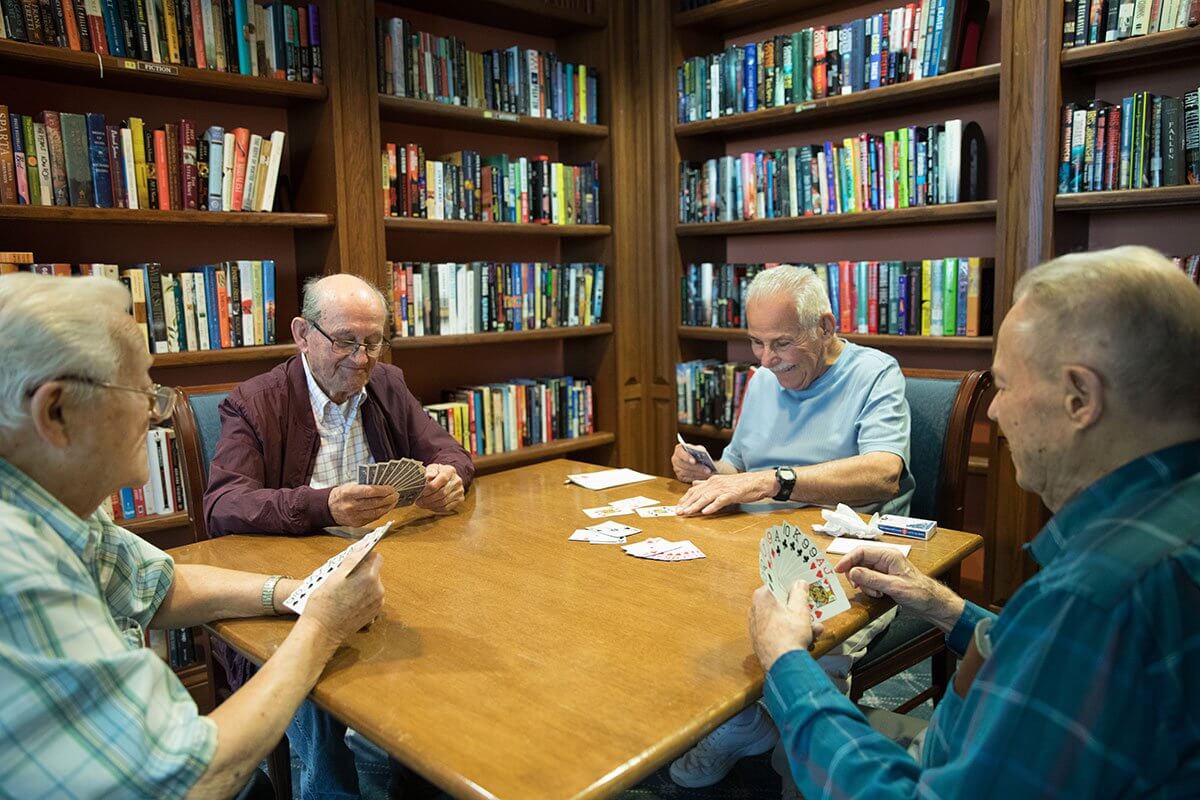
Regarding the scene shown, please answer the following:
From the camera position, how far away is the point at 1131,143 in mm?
2742

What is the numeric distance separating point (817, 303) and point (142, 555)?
5.71 feet

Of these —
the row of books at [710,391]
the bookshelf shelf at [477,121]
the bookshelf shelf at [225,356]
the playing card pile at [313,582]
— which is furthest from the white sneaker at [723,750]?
the bookshelf shelf at [477,121]

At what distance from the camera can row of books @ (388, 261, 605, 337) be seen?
343 cm

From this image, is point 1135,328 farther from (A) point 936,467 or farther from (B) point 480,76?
(B) point 480,76

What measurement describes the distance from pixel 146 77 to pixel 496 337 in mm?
1565

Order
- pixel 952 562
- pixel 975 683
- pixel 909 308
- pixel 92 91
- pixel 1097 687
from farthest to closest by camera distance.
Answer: pixel 909 308
pixel 92 91
pixel 952 562
pixel 975 683
pixel 1097 687

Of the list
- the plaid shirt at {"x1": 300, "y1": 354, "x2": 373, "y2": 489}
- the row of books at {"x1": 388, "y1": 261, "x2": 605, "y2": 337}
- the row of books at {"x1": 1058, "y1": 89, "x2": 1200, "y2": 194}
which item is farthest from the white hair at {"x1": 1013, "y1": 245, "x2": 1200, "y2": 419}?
the row of books at {"x1": 388, "y1": 261, "x2": 605, "y2": 337}

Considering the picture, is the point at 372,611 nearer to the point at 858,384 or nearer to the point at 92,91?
the point at 858,384

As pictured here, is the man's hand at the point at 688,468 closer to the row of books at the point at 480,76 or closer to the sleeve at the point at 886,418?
the sleeve at the point at 886,418

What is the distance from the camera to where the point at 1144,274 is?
0.89 meters

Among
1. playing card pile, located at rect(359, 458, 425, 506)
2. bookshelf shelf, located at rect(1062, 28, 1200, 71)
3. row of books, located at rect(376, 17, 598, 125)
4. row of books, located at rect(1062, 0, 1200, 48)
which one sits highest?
row of books, located at rect(376, 17, 598, 125)

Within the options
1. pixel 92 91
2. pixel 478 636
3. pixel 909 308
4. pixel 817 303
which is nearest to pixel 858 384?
pixel 817 303

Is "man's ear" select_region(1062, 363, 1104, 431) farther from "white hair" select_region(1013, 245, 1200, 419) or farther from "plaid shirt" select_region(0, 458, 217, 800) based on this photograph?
"plaid shirt" select_region(0, 458, 217, 800)

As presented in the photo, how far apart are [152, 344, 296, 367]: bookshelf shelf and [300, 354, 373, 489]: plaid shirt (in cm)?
83
